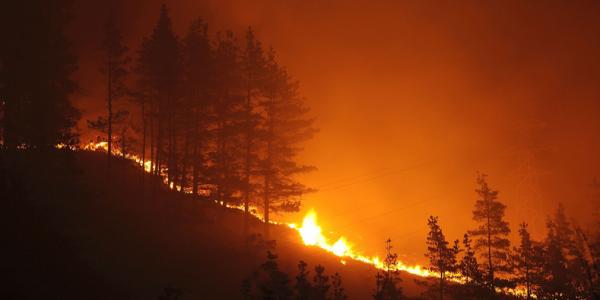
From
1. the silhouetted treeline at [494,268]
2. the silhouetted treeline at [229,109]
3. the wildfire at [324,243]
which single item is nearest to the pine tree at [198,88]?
the silhouetted treeline at [229,109]

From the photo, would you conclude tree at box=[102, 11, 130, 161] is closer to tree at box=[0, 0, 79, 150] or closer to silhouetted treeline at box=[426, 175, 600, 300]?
tree at box=[0, 0, 79, 150]

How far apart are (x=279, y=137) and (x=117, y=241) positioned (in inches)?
598

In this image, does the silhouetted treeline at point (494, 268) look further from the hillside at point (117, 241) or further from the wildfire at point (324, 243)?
the wildfire at point (324, 243)

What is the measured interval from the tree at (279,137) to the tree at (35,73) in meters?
13.7

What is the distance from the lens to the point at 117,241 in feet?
81.9

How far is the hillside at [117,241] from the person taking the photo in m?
18.9

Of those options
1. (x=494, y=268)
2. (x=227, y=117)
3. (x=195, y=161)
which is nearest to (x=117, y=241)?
(x=195, y=161)

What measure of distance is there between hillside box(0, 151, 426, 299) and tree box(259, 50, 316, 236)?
152 inches

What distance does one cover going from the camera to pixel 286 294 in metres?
11.5

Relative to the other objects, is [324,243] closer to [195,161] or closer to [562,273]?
[195,161]

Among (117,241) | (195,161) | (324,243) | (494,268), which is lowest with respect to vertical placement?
(494,268)

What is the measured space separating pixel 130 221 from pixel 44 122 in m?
8.75

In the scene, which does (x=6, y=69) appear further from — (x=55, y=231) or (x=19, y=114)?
(x=55, y=231)

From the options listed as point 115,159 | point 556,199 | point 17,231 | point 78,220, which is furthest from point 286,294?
point 556,199
